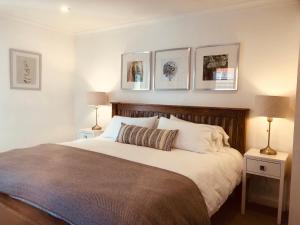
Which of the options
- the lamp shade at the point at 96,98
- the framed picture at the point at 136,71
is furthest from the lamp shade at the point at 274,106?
the lamp shade at the point at 96,98

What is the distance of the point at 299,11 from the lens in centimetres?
253

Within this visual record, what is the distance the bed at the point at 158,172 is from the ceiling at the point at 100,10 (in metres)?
1.24

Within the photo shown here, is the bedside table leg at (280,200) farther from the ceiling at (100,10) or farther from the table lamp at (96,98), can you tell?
the table lamp at (96,98)

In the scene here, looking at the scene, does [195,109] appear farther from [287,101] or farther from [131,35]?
[131,35]

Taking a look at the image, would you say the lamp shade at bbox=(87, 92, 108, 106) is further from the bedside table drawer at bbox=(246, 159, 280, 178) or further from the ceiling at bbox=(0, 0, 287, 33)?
the bedside table drawer at bbox=(246, 159, 280, 178)

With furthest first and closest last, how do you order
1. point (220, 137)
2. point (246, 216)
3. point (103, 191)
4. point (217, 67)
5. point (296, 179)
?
point (217, 67), point (220, 137), point (246, 216), point (296, 179), point (103, 191)

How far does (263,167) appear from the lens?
240 cm

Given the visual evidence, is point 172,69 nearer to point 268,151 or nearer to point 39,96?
point 268,151

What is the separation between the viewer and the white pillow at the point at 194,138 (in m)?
2.56

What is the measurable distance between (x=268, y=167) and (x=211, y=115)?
90 centimetres

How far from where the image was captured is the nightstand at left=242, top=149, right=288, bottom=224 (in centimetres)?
232

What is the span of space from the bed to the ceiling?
124 centimetres

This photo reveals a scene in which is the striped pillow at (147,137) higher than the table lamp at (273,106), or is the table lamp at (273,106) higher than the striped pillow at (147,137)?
the table lamp at (273,106)

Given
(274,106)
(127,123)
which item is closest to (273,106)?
(274,106)
